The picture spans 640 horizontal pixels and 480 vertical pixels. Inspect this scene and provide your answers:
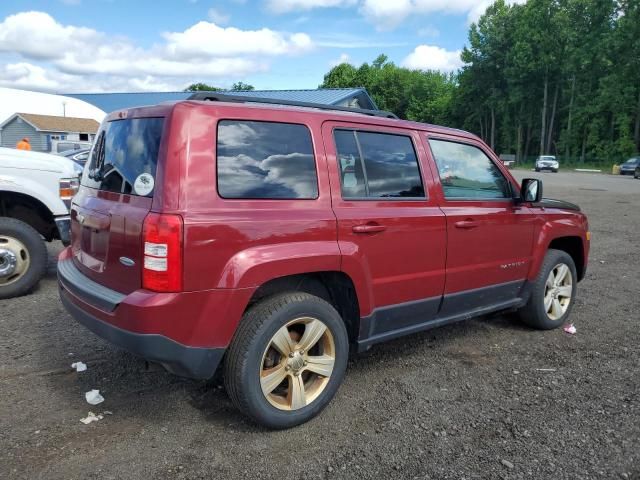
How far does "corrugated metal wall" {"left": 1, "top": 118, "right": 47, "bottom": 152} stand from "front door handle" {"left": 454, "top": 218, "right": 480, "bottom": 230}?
47.4 m

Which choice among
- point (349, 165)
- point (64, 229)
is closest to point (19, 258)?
point (64, 229)

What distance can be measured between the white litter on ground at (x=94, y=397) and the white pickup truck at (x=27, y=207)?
270cm

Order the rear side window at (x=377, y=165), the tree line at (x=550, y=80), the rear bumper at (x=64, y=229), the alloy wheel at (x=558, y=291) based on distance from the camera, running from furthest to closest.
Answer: the tree line at (x=550, y=80), the rear bumper at (x=64, y=229), the alloy wheel at (x=558, y=291), the rear side window at (x=377, y=165)

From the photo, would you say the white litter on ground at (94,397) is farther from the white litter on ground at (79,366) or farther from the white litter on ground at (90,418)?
the white litter on ground at (79,366)

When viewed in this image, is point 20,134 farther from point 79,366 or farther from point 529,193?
point 529,193

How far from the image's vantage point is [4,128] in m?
47.9

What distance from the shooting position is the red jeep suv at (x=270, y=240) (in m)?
2.77

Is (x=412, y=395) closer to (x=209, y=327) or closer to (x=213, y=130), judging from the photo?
(x=209, y=327)

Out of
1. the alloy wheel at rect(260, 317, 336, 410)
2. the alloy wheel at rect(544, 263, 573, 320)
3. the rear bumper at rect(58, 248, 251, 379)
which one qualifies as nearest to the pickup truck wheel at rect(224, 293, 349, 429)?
the alloy wheel at rect(260, 317, 336, 410)

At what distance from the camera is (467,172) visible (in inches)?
166

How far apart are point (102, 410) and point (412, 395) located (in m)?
1.98

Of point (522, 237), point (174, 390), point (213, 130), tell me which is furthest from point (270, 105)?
point (522, 237)

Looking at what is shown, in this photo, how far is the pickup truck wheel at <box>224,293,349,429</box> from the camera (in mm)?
2949

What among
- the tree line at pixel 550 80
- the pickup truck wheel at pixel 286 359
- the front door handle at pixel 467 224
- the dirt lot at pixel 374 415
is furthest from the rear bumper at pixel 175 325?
the tree line at pixel 550 80
